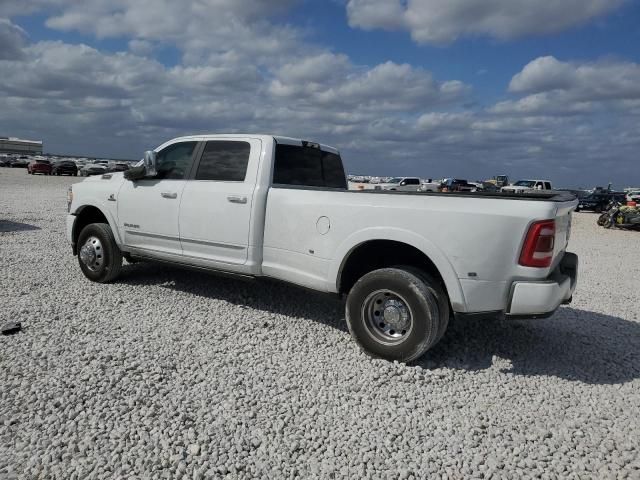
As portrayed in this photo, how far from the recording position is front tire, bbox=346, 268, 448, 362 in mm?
3730

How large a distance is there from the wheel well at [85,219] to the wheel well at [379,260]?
378cm

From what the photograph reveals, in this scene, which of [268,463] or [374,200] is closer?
[268,463]

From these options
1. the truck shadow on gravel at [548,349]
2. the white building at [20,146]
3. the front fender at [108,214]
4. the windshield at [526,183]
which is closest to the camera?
the truck shadow on gravel at [548,349]

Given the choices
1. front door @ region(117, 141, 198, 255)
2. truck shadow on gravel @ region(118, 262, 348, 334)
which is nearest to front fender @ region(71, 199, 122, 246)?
front door @ region(117, 141, 198, 255)

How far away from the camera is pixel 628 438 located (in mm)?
3061

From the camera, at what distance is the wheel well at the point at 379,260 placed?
4105 millimetres

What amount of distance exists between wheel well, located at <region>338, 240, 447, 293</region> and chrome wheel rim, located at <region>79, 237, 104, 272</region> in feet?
11.3

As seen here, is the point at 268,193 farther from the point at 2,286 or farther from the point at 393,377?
the point at 2,286

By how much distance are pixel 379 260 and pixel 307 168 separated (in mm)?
1564

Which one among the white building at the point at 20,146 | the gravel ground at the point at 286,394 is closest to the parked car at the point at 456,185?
the gravel ground at the point at 286,394

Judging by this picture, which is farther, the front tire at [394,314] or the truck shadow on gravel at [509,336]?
the truck shadow on gravel at [509,336]

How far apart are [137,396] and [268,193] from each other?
2.24 metres

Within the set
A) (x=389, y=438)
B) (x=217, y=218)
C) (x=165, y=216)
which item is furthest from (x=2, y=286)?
(x=389, y=438)

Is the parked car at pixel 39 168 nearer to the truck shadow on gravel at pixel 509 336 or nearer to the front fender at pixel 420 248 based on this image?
the truck shadow on gravel at pixel 509 336
